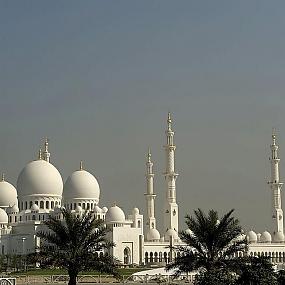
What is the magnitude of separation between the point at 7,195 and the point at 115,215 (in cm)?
1438

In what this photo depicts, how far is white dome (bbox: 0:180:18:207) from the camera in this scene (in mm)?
75812

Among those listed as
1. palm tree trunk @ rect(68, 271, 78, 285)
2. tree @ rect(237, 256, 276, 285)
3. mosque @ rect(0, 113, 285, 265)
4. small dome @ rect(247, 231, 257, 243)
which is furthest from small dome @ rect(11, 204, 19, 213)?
tree @ rect(237, 256, 276, 285)

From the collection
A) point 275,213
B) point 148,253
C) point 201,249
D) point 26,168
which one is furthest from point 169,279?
point 275,213

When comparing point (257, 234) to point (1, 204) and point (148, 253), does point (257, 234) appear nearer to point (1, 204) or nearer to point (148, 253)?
point (148, 253)

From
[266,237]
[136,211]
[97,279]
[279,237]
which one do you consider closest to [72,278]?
[97,279]

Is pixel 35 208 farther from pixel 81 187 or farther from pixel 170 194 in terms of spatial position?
pixel 170 194

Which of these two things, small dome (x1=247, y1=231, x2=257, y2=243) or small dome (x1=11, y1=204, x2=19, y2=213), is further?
small dome (x1=247, y1=231, x2=257, y2=243)

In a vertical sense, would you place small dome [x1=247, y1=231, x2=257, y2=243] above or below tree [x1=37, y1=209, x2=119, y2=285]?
above

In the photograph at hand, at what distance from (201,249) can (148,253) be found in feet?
142

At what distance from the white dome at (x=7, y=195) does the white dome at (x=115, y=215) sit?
41.5 ft

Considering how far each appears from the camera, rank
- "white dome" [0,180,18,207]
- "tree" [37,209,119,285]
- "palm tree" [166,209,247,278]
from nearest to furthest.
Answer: "tree" [37,209,119,285], "palm tree" [166,209,247,278], "white dome" [0,180,18,207]

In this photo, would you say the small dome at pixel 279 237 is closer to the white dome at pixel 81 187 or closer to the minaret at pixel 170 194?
the minaret at pixel 170 194

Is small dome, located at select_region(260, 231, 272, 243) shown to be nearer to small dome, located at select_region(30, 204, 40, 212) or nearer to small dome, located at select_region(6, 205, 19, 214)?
small dome, located at select_region(30, 204, 40, 212)

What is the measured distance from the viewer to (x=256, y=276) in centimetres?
2236
